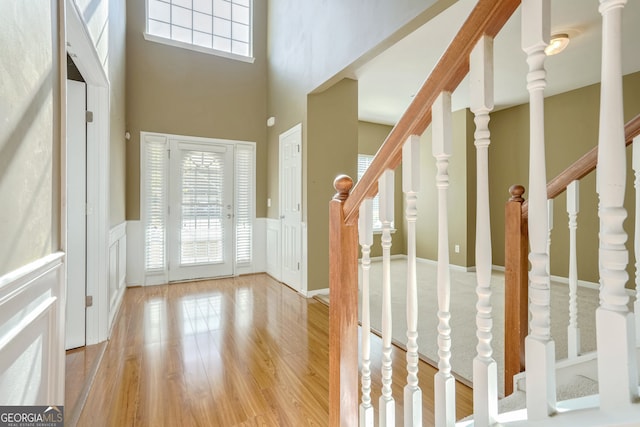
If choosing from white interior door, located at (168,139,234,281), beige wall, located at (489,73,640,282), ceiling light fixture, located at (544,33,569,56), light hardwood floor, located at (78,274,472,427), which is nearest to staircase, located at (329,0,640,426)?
light hardwood floor, located at (78,274,472,427)

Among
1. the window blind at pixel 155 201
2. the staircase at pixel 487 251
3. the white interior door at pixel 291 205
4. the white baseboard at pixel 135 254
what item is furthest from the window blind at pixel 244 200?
the staircase at pixel 487 251

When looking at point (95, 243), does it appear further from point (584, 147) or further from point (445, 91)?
point (584, 147)

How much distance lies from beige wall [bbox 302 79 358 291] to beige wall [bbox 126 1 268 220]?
55.2 inches

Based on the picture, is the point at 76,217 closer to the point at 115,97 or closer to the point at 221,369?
the point at 115,97

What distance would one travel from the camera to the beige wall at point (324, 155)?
3541mm

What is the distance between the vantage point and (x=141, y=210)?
13.1 feet

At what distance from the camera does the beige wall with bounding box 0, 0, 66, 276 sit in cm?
89

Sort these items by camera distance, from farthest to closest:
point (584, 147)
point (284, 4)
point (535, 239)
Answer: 1. point (284, 4)
2. point (584, 147)
3. point (535, 239)

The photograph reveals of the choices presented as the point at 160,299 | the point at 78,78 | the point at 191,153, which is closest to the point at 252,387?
the point at 160,299

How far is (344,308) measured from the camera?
1.10 metres

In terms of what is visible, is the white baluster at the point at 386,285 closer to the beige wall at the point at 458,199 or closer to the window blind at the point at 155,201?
the window blind at the point at 155,201

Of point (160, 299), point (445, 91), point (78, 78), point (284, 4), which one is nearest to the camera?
point (445, 91)

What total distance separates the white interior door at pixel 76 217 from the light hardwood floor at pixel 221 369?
12.0 inches

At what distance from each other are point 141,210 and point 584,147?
19.0 feet
